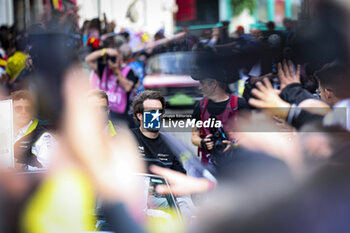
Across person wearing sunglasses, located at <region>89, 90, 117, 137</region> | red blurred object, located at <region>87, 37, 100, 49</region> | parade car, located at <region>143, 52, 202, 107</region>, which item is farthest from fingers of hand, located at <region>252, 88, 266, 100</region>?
red blurred object, located at <region>87, 37, 100, 49</region>

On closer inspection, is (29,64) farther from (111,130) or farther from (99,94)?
(111,130)

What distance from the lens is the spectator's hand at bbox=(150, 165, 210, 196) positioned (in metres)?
2.39

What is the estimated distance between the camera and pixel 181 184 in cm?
248

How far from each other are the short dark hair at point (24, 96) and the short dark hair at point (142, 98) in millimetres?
643

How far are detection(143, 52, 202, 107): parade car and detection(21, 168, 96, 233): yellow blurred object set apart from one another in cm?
79

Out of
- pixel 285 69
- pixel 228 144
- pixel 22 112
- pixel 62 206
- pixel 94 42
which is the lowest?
pixel 62 206

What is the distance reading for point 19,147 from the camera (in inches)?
113

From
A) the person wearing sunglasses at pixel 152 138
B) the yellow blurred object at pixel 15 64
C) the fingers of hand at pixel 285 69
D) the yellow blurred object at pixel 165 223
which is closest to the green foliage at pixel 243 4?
the fingers of hand at pixel 285 69

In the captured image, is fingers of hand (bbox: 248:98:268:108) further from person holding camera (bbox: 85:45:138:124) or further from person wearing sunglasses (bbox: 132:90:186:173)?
person holding camera (bbox: 85:45:138:124)

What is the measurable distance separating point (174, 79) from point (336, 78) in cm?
142

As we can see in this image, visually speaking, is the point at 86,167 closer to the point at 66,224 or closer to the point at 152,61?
the point at 66,224

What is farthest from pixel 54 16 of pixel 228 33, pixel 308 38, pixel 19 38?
pixel 308 38

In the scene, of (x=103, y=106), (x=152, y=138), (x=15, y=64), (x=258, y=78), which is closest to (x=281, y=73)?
(x=258, y=78)

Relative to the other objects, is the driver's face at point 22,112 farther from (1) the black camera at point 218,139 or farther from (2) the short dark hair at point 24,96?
(1) the black camera at point 218,139
